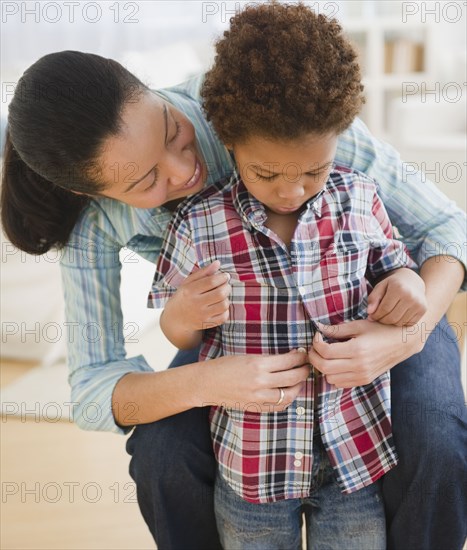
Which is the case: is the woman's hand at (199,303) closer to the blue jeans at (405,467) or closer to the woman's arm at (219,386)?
the woman's arm at (219,386)

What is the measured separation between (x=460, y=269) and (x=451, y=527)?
0.41 metres

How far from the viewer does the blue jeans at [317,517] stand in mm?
1211

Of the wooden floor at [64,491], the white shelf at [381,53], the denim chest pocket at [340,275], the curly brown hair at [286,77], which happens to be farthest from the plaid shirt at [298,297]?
the white shelf at [381,53]

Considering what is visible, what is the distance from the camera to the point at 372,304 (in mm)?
1111

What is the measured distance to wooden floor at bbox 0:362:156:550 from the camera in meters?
1.77

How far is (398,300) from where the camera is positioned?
43.6 inches

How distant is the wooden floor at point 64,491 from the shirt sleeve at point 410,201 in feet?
3.11

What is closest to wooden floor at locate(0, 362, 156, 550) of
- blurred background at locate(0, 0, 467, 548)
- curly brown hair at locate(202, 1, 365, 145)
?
blurred background at locate(0, 0, 467, 548)

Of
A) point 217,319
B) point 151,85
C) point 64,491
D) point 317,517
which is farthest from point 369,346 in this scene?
point 64,491

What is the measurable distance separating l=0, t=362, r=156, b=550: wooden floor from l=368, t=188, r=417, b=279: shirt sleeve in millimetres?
918

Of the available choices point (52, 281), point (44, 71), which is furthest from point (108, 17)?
point (44, 71)

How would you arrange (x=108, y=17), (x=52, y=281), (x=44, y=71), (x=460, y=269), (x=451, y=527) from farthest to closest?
1. (x=108, y=17)
2. (x=52, y=281)
3. (x=460, y=269)
4. (x=451, y=527)
5. (x=44, y=71)

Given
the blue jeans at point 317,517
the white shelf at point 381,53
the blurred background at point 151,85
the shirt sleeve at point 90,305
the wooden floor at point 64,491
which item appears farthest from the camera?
the white shelf at point 381,53

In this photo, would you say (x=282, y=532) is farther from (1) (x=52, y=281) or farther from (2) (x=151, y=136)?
(1) (x=52, y=281)
